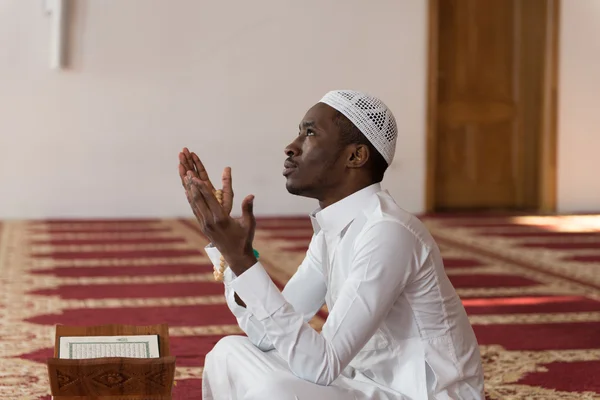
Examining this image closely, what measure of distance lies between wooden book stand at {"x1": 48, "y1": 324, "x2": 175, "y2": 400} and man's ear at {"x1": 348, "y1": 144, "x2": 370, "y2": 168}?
1.91 feet

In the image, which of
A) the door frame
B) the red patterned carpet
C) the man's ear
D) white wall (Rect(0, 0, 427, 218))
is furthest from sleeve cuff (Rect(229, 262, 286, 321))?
the door frame

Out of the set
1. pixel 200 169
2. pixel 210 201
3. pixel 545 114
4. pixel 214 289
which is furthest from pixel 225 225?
pixel 545 114

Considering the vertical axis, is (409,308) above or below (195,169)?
below

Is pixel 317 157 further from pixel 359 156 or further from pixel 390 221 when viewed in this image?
pixel 390 221

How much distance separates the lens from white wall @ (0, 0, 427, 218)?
27.5 ft

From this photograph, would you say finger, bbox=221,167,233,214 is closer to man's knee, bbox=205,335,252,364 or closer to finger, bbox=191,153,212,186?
finger, bbox=191,153,212,186

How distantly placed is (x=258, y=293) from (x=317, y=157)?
0.37 metres

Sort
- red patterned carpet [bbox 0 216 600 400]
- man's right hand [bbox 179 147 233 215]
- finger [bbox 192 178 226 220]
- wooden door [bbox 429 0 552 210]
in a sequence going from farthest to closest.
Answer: wooden door [bbox 429 0 552 210] → red patterned carpet [bbox 0 216 600 400] → man's right hand [bbox 179 147 233 215] → finger [bbox 192 178 226 220]

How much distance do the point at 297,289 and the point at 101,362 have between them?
20.7 inches

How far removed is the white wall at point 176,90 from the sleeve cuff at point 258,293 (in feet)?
22.3

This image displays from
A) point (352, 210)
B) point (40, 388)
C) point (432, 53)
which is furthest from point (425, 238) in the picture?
point (432, 53)

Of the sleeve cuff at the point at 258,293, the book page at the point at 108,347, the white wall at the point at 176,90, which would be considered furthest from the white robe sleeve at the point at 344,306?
the white wall at the point at 176,90

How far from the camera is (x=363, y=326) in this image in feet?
6.52

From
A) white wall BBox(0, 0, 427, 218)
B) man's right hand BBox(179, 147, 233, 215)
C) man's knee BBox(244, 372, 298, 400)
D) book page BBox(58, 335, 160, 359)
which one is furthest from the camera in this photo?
white wall BBox(0, 0, 427, 218)
